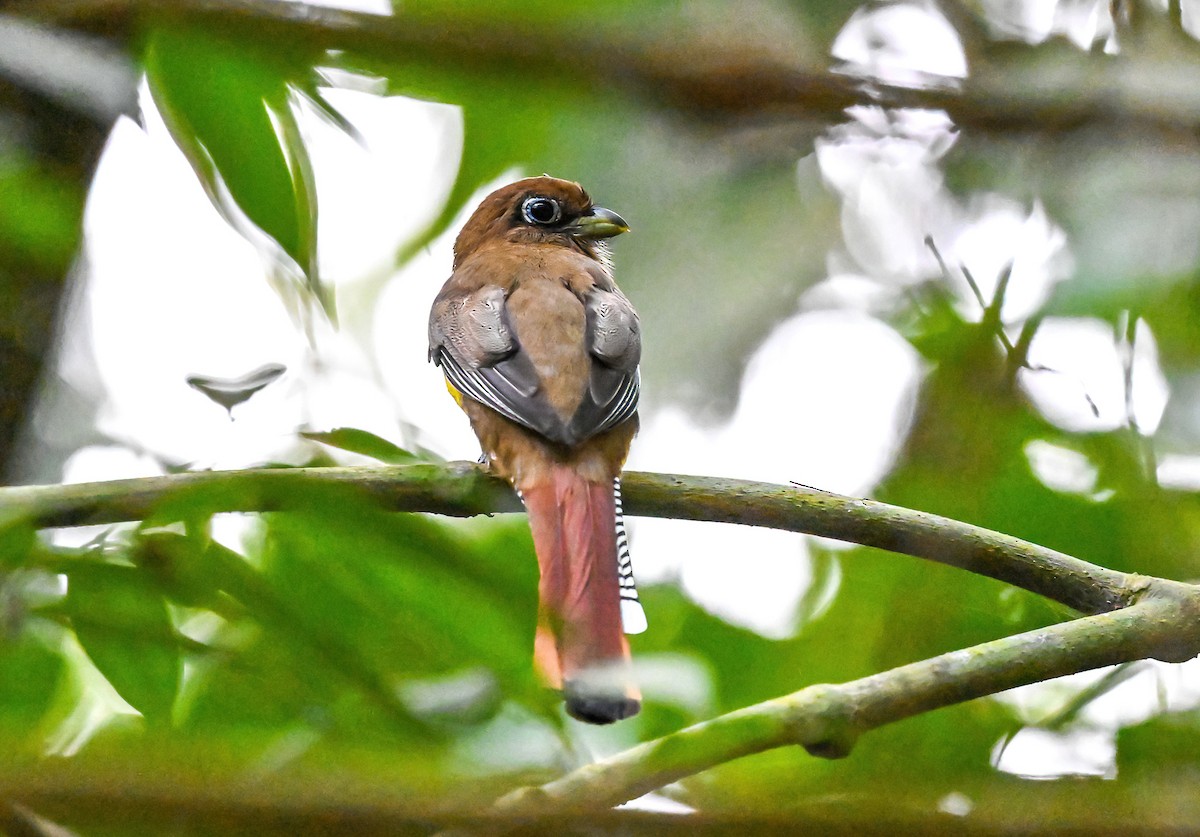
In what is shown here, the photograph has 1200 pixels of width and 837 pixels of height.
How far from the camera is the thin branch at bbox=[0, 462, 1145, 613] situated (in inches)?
82.9

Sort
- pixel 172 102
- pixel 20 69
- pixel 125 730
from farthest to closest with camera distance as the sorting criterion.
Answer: pixel 172 102 < pixel 20 69 < pixel 125 730

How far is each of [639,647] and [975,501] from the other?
0.86 meters

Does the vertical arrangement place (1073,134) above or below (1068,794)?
above

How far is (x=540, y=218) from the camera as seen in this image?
5230 mm

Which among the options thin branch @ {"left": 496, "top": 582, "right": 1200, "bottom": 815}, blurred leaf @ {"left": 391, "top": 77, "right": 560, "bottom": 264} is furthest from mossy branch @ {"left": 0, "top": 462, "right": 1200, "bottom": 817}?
blurred leaf @ {"left": 391, "top": 77, "right": 560, "bottom": 264}

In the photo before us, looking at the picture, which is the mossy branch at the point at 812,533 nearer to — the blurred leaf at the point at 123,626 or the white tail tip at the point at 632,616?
the blurred leaf at the point at 123,626

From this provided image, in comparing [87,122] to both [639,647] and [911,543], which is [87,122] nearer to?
[639,647]

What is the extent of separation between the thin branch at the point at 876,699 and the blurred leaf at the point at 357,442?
700 mm

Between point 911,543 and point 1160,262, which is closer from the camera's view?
point 911,543

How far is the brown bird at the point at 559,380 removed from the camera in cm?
277

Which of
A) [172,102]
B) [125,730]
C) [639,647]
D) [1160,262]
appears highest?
[172,102]

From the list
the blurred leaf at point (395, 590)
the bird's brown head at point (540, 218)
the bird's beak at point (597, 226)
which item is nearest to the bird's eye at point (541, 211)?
the bird's brown head at point (540, 218)

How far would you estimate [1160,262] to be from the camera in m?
2.89

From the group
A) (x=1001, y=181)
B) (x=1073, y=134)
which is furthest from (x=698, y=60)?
(x=1001, y=181)
